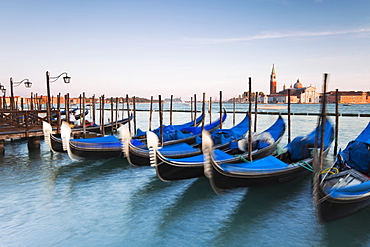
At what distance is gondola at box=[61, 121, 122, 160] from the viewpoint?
6929 mm

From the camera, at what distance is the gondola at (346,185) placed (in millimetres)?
3323

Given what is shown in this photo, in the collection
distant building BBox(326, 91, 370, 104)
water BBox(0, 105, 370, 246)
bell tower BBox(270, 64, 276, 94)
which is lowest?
water BBox(0, 105, 370, 246)

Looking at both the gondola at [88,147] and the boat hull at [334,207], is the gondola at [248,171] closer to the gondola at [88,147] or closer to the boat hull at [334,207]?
the boat hull at [334,207]

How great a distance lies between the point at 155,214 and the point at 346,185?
110 inches

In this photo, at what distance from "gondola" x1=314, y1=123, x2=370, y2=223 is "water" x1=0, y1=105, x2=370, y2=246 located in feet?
1.31

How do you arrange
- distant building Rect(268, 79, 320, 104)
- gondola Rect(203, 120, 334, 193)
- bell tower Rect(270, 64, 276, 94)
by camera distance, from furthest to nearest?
bell tower Rect(270, 64, 276, 94) → distant building Rect(268, 79, 320, 104) → gondola Rect(203, 120, 334, 193)

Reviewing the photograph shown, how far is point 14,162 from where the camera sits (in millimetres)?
7582

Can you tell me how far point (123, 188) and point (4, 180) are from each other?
2.61m

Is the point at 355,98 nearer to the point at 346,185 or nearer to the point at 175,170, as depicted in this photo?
the point at 346,185

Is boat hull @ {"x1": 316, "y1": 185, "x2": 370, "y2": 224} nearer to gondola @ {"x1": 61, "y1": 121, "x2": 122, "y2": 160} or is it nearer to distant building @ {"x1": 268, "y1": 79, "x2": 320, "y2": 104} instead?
→ gondola @ {"x1": 61, "y1": 121, "x2": 122, "y2": 160}

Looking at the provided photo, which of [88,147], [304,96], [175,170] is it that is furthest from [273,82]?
[175,170]

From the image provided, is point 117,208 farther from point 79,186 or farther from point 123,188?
point 79,186

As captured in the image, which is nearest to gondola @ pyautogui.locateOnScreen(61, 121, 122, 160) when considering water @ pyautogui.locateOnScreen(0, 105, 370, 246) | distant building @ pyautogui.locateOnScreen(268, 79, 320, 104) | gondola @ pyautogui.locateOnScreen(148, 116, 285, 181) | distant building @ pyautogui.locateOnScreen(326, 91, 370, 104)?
water @ pyautogui.locateOnScreen(0, 105, 370, 246)

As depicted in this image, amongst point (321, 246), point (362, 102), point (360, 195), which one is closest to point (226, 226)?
point (321, 246)
